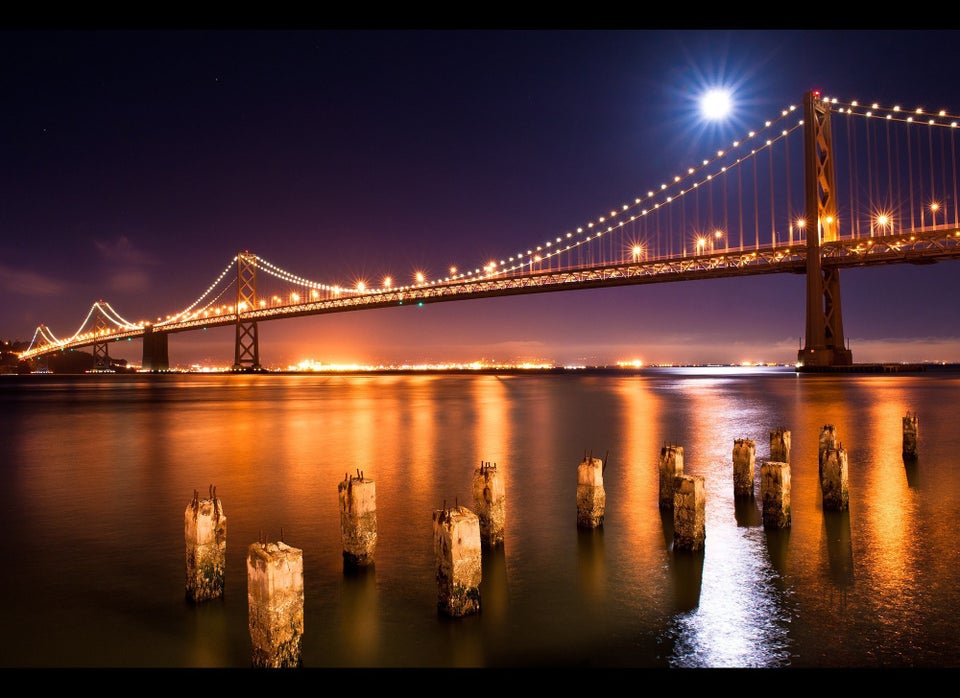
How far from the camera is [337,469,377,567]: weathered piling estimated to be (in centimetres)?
539

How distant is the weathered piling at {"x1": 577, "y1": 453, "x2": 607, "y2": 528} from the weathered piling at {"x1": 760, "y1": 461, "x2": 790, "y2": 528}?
1.58 metres

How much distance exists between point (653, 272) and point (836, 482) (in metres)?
48.8

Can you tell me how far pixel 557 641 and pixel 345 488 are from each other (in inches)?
83.7

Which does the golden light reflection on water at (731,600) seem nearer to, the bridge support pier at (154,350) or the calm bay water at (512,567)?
the calm bay water at (512,567)

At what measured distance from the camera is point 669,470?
23.9ft

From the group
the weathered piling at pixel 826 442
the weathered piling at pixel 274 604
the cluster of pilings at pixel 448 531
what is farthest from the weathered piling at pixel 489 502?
the weathered piling at pixel 826 442

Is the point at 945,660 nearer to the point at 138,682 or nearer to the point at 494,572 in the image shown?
the point at 494,572

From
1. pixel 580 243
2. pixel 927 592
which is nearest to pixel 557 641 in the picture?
pixel 927 592

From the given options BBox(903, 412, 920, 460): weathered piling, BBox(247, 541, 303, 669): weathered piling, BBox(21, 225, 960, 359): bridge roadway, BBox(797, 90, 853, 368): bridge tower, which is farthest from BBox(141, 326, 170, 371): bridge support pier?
BBox(247, 541, 303, 669): weathered piling

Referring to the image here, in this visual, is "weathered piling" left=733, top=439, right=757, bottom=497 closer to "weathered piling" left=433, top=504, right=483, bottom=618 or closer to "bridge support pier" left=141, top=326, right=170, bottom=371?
"weathered piling" left=433, top=504, right=483, bottom=618

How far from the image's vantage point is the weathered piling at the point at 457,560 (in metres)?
4.11

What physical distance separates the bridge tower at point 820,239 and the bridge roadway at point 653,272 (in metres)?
1.52

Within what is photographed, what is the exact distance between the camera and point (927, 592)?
4.99 m

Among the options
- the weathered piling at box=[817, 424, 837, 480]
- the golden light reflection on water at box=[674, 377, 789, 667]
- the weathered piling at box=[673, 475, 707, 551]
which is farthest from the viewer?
the weathered piling at box=[817, 424, 837, 480]
